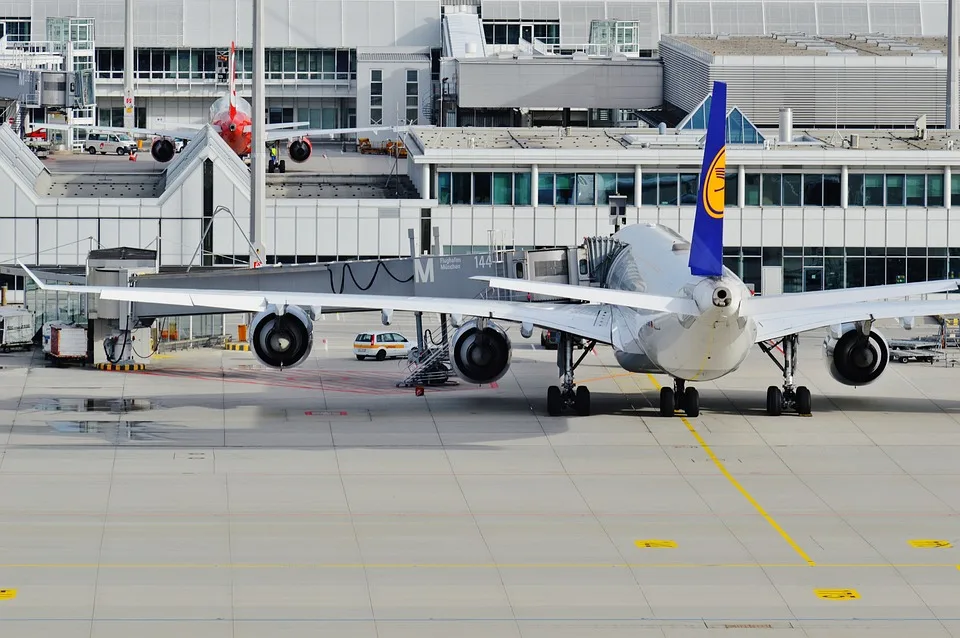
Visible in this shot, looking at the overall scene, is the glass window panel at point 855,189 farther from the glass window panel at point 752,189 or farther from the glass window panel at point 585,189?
the glass window panel at point 585,189

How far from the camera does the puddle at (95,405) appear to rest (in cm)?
5319

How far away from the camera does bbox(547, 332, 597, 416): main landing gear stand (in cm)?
5231

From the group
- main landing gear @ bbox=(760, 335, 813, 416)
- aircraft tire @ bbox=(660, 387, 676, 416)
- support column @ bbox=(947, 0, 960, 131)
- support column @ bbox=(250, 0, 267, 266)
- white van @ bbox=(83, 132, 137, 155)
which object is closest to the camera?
aircraft tire @ bbox=(660, 387, 676, 416)

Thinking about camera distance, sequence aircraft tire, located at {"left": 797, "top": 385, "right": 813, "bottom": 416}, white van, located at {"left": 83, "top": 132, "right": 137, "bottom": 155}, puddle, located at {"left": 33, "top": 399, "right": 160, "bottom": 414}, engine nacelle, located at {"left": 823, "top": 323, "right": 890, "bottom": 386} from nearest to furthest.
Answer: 1. engine nacelle, located at {"left": 823, "top": 323, "right": 890, "bottom": 386}
2. aircraft tire, located at {"left": 797, "top": 385, "right": 813, "bottom": 416}
3. puddle, located at {"left": 33, "top": 399, "right": 160, "bottom": 414}
4. white van, located at {"left": 83, "top": 132, "right": 137, "bottom": 155}

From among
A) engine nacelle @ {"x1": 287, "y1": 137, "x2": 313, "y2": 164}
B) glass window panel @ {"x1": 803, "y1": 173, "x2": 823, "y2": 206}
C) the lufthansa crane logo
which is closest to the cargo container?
the lufthansa crane logo

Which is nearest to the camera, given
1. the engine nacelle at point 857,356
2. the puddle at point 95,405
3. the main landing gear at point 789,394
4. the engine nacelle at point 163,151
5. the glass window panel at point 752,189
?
the engine nacelle at point 857,356

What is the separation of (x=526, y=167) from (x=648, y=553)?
53558 mm

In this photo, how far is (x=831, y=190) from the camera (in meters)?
88.4

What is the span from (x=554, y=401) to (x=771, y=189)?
128ft

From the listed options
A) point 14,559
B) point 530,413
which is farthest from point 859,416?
point 14,559

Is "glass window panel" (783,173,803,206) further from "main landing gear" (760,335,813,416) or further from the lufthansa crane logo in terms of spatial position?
the lufthansa crane logo

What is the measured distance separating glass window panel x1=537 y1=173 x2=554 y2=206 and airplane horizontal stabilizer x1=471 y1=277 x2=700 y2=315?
146 ft

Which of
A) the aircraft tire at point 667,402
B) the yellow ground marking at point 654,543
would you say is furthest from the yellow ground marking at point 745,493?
the yellow ground marking at point 654,543

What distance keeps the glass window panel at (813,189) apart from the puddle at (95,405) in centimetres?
4391
